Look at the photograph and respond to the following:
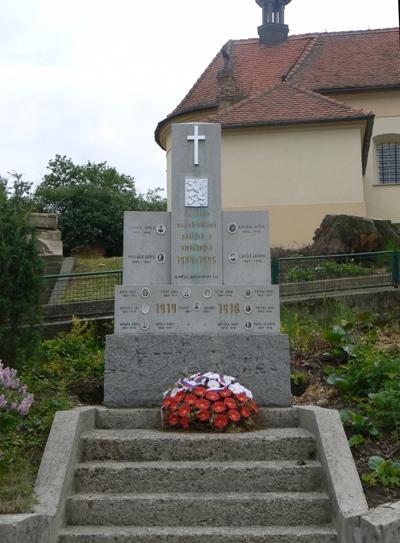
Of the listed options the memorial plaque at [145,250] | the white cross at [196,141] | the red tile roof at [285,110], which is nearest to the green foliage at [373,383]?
the memorial plaque at [145,250]

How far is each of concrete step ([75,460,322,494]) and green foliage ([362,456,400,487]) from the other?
0.43m

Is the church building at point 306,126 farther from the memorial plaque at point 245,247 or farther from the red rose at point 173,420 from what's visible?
the red rose at point 173,420

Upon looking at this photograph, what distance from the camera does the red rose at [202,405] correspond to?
6516mm

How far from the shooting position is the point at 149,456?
6.22 m

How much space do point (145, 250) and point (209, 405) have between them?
2.21 m

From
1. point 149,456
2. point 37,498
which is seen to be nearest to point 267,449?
point 149,456

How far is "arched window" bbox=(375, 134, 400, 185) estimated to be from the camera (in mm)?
29625

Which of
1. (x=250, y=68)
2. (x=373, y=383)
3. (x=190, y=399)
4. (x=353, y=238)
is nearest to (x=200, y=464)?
(x=190, y=399)

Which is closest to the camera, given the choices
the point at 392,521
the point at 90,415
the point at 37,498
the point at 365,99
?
the point at 392,521

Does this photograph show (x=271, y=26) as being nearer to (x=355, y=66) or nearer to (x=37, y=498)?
(x=355, y=66)

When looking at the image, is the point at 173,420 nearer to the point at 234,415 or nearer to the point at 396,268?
the point at 234,415

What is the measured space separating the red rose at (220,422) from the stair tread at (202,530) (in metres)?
1.11

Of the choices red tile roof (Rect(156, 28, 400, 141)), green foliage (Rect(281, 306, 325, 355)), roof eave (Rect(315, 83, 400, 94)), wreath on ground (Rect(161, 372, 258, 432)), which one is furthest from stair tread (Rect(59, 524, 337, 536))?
roof eave (Rect(315, 83, 400, 94))

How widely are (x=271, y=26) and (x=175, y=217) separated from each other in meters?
27.8
